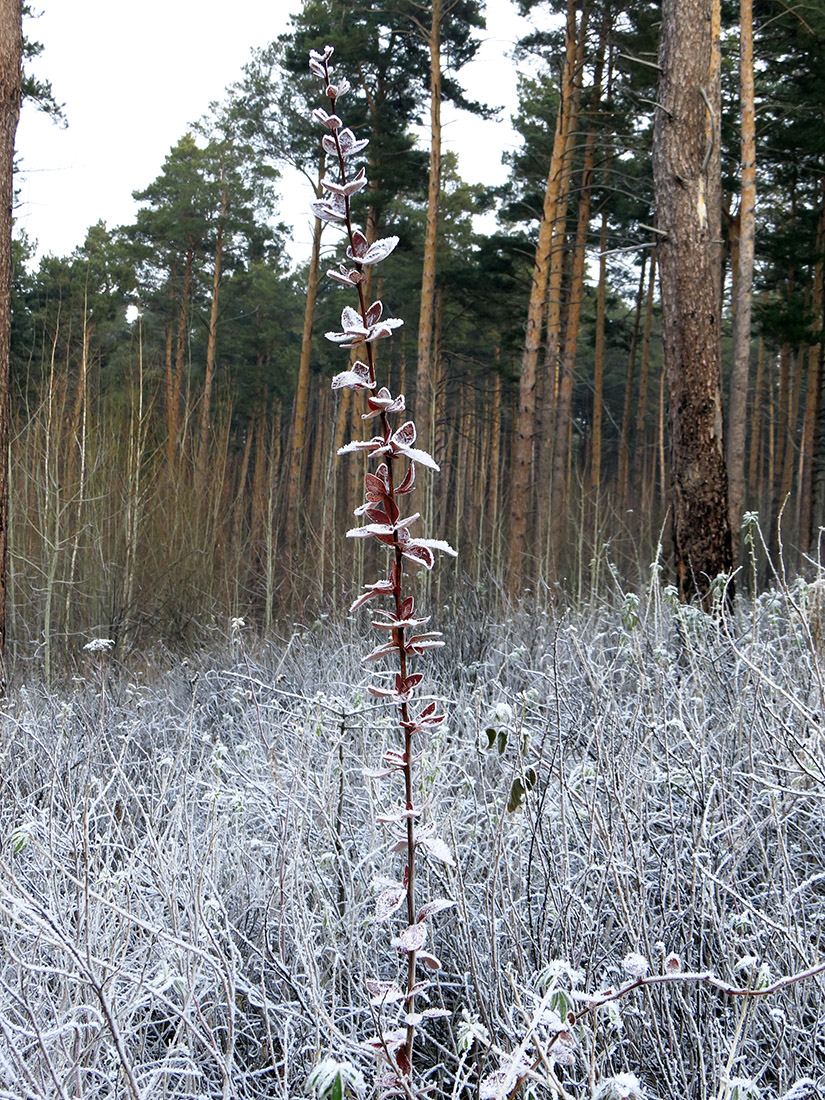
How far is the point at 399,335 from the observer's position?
2144cm

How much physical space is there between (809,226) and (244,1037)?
1920 cm

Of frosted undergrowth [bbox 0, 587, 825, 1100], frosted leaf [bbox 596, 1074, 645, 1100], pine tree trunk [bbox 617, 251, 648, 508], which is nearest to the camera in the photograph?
frosted leaf [bbox 596, 1074, 645, 1100]

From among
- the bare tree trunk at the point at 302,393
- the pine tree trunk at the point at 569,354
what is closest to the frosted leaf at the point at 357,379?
the pine tree trunk at the point at 569,354

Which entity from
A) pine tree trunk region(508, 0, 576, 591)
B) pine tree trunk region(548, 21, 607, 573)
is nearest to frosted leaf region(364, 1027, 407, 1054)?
pine tree trunk region(508, 0, 576, 591)

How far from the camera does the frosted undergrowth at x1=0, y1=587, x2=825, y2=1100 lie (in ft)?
4.93

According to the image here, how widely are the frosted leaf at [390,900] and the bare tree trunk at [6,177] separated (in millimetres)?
4223

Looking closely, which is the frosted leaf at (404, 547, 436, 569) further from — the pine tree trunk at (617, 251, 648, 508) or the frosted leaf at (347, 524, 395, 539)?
the pine tree trunk at (617, 251, 648, 508)

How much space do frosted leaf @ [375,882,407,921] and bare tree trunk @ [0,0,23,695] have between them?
4223 millimetres

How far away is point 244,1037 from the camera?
2.03 metres

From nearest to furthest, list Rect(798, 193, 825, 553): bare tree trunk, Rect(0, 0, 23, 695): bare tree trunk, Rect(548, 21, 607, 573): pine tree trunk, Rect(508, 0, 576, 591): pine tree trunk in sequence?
Rect(0, 0, 23, 695): bare tree trunk
Rect(508, 0, 576, 591): pine tree trunk
Rect(548, 21, 607, 573): pine tree trunk
Rect(798, 193, 825, 553): bare tree trunk

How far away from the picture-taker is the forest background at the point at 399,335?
746cm

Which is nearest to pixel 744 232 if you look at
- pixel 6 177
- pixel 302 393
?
pixel 302 393

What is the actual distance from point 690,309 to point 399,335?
1640cm

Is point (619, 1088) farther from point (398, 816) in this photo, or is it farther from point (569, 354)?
point (569, 354)
